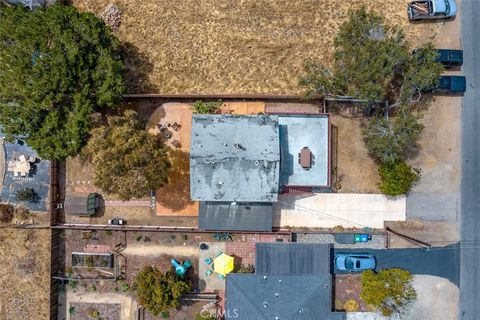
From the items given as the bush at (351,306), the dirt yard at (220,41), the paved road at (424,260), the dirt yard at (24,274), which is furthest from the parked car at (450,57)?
the dirt yard at (24,274)

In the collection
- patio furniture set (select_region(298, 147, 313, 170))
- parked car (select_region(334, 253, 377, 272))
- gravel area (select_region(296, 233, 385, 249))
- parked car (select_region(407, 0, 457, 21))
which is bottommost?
parked car (select_region(334, 253, 377, 272))

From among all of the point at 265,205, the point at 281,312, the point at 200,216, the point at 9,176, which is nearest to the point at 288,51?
the point at 265,205

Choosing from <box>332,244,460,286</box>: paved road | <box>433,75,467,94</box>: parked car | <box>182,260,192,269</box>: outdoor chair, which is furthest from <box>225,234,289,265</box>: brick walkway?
<box>433,75,467,94</box>: parked car

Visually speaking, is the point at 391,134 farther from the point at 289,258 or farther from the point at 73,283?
the point at 73,283

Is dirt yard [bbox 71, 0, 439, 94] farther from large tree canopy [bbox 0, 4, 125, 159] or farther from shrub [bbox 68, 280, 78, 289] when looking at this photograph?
shrub [bbox 68, 280, 78, 289]

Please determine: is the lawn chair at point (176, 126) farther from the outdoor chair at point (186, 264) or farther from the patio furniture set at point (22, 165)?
the patio furniture set at point (22, 165)

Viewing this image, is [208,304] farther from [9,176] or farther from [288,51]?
[288,51]
